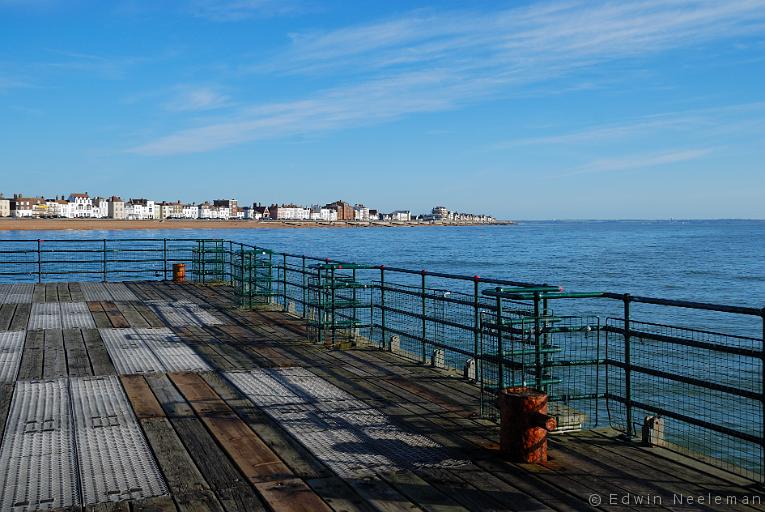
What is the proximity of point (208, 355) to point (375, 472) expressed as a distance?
5.85 m

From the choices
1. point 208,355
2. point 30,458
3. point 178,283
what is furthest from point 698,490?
point 178,283

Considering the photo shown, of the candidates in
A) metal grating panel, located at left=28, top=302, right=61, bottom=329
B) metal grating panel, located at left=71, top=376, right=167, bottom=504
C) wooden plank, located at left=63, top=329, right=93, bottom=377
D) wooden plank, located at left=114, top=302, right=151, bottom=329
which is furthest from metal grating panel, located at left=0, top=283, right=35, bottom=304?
metal grating panel, located at left=71, top=376, right=167, bottom=504

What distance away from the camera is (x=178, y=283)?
2294 cm

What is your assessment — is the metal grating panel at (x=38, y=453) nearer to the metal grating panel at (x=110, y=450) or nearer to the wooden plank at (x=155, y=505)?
the metal grating panel at (x=110, y=450)

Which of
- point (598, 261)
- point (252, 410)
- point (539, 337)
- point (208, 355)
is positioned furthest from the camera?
point (598, 261)

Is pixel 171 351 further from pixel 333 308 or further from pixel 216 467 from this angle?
pixel 216 467

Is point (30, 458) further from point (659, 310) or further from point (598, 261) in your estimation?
point (598, 261)

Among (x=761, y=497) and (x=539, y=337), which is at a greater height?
(x=539, y=337)

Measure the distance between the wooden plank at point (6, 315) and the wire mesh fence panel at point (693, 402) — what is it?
11.3m

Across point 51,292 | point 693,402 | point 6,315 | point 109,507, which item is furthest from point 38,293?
point 693,402

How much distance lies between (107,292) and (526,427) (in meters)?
16.8

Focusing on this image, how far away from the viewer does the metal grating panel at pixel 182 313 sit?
14.6m

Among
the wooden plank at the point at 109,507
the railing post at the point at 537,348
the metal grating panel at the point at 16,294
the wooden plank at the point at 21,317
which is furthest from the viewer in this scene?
the metal grating panel at the point at 16,294

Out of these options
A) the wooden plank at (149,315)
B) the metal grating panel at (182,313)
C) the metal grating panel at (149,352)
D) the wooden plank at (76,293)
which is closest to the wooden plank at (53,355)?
the metal grating panel at (149,352)
